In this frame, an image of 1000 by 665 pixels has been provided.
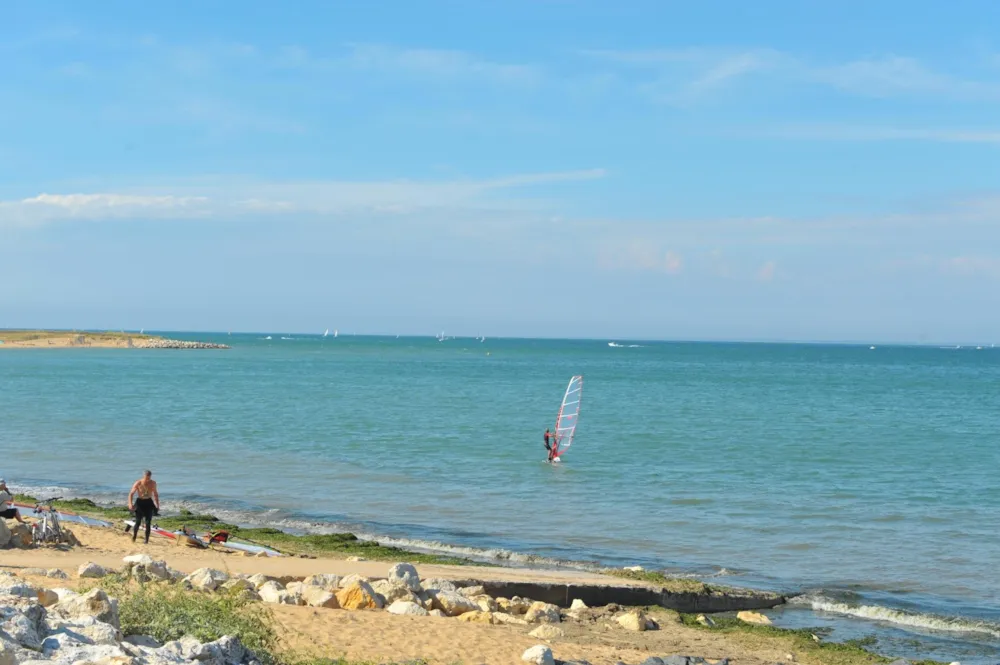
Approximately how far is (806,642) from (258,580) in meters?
6.38

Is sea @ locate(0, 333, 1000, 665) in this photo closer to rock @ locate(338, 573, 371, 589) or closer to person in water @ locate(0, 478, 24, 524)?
rock @ locate(338, 573, 371, 589)

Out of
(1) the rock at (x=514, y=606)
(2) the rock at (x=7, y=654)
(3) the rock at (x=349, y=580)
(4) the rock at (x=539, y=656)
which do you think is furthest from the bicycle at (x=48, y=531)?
(2) the rock at (x=7, y=654)

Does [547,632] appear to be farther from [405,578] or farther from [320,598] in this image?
[320,598]

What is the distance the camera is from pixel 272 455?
98.7 feet

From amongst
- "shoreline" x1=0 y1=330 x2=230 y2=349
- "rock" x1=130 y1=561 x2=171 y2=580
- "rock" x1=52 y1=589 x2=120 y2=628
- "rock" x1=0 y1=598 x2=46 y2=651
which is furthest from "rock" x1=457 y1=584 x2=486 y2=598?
"shoreline" x1=0 y1=330 x2=230 y2=349

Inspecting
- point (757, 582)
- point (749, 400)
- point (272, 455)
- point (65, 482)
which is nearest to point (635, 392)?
point (749, 400)

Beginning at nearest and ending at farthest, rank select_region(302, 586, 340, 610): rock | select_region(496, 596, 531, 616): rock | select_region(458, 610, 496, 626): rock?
select_region(302, 586, 340, 610): rock < select_region(458, 610, 496, 626): rock < select_region(496, 596, 531, 616): rock

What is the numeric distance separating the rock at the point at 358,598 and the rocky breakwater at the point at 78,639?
376cm

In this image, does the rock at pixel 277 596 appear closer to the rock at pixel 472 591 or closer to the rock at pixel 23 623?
the rock at pixel 472 591

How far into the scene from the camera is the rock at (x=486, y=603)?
1237cm

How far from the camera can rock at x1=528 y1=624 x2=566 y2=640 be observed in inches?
440

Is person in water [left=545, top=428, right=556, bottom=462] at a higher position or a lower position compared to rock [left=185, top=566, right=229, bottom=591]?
lower

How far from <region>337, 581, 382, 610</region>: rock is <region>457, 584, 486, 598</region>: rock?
1.54 m

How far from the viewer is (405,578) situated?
1226cm
